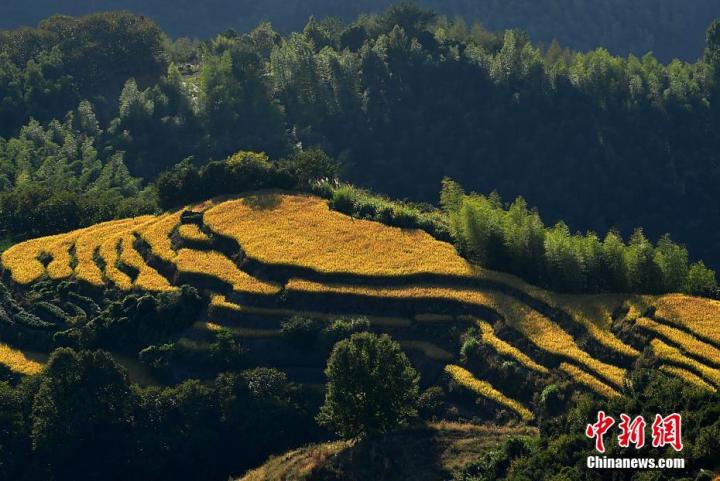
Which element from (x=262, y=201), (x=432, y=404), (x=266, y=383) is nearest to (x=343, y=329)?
(x=266, y=383)

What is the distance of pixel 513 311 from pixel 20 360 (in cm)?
3633

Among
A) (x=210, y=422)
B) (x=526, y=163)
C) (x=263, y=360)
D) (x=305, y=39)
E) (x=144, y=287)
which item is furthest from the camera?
(x=305, y=39)

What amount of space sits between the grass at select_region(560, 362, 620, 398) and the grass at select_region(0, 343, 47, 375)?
37.2 metres

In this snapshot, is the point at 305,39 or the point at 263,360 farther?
the point at 305,39

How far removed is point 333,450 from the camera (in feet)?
238

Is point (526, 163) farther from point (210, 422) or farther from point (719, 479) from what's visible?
point (719, 479)

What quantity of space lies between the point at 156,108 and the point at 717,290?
94767 millimetres

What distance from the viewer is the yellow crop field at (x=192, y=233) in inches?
3789

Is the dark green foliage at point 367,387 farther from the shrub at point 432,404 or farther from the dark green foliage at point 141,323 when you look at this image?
the dark green foliage at point 141,323

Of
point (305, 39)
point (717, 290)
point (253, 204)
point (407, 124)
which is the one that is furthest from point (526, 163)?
point (717, 290)

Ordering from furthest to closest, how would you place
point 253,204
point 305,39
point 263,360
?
point 305,39, point 253,204, point 263,360

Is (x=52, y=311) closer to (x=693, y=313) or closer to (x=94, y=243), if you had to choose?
(x=94, y=243)

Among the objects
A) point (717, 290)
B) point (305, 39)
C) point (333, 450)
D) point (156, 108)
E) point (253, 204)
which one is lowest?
point (333, 450)

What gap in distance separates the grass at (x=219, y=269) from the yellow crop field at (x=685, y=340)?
27251 millimetres
